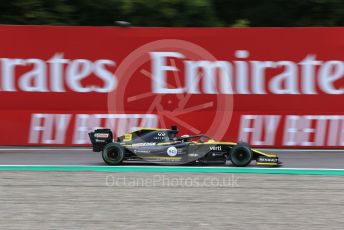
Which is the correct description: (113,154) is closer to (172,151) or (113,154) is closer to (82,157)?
(172,151)

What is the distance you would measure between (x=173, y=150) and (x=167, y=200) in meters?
2.80

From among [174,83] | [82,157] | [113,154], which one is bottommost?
[82,157]

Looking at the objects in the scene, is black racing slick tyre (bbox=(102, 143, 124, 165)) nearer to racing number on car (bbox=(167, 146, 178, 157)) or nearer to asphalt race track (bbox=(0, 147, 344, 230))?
asphalt race track (bbox=(0, 147, 344, 230))

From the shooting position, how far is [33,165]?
11016mm

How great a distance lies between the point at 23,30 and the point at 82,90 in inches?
80.3

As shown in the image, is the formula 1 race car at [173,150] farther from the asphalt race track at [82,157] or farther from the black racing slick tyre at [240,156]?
the asphalt race track at [82,157]

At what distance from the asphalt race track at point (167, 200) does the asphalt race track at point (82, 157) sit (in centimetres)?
125

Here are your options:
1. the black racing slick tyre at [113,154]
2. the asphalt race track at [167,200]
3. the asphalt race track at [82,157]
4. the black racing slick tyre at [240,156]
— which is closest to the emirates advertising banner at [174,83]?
the asphalt race track at [82,157]

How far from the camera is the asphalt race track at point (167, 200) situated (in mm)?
6781

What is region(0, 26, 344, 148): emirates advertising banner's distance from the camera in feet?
44.5

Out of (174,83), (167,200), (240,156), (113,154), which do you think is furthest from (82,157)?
(167,200)

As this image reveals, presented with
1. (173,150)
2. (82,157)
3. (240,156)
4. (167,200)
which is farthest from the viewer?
(82,157)

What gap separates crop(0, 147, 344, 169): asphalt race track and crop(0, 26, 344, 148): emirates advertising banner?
45cm

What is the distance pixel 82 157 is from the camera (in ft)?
39.9
